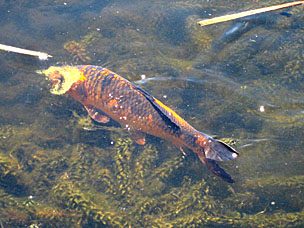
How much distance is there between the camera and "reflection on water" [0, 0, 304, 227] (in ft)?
11.8

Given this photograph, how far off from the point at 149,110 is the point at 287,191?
196cm

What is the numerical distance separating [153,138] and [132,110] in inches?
22.5

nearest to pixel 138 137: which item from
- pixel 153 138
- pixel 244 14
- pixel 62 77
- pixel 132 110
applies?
pixel 153 138

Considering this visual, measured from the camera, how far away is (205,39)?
15.8ft

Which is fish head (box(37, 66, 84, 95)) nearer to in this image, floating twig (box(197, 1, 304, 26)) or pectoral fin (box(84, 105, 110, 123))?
pectoral fin (box(84, 105, 110, 123))

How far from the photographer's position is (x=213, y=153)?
338 centimetres

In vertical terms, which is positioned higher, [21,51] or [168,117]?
[21,51]

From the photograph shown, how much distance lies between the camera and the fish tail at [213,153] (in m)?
3.33

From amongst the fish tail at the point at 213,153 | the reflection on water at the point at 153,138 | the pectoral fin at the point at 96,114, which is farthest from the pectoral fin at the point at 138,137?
the fish tail at the point at 213,153

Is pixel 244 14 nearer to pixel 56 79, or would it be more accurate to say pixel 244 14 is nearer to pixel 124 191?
pixel 56 79

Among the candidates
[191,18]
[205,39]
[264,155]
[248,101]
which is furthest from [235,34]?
[264,155]

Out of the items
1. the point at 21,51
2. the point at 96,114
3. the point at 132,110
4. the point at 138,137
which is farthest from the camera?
the point at 21,51

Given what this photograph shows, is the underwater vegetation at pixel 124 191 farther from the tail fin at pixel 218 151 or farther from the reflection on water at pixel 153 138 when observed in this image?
the tail fin at pixel 218 151

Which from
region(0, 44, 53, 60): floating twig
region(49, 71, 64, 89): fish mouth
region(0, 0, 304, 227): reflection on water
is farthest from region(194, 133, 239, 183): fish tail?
region(0, 44, 53, 60): floating twig
